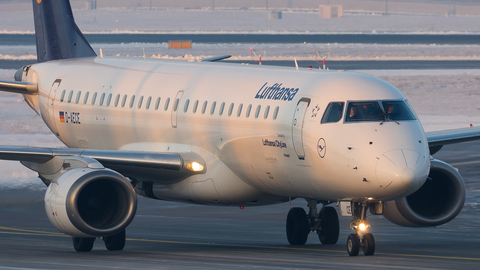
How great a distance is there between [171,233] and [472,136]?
8.40 metres

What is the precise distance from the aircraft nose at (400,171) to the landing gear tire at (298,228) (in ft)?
18.1

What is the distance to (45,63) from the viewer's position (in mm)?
31797

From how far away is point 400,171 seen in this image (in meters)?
17.6

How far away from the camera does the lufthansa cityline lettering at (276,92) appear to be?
67.8ft

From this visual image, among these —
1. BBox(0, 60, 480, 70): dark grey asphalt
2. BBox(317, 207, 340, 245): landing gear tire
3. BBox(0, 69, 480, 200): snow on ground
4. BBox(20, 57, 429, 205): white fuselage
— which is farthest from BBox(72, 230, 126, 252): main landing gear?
BBox(0, 60, 480, 70): dark grey asphalt

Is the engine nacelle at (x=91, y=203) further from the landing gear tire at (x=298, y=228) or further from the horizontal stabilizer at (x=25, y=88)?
the horizontal stabilizer at (x=25, y=88)

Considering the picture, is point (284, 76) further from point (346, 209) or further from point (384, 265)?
point (384, 265)

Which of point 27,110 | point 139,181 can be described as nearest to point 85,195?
point 139,181

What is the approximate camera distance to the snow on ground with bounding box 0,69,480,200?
3297 cm

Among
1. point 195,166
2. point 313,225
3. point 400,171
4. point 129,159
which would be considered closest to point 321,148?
point 400,171

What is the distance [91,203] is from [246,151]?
12.3ft

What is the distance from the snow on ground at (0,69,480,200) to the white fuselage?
343cm

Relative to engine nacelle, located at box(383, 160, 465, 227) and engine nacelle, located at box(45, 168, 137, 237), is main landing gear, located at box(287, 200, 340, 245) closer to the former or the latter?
engine nacelle, located at box(383, 160, 465, 227)

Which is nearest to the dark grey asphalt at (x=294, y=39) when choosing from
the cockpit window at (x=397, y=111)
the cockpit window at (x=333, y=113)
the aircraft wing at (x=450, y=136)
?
the aircraft wing at (x=450, y=136)
